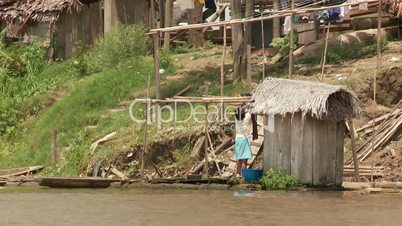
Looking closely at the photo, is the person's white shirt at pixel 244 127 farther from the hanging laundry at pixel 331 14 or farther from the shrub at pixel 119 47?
the shrub at pixel 119 47

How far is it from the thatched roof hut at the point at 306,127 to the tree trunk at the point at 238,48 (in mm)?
5113

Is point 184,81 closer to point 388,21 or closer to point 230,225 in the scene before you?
point 388,21

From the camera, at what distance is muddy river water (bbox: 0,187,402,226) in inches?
687

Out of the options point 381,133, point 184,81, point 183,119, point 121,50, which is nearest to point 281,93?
point 381,133

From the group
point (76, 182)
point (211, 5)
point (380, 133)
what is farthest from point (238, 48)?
point (211, 5)

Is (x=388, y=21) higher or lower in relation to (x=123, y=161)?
higher

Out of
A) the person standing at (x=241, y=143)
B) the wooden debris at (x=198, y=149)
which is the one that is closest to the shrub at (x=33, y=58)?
the wooden debris at (x=198, y=149)

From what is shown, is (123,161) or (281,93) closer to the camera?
(281,93)

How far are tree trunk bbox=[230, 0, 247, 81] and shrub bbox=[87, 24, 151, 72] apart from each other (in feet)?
13.6

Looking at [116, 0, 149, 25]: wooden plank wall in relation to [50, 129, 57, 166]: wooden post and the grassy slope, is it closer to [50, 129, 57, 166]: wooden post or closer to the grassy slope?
the grassy slope

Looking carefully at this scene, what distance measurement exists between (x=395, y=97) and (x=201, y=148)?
12.7 feet

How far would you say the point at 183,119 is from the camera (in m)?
24.3

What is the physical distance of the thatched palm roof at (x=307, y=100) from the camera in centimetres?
1970

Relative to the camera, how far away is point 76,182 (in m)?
21.6
